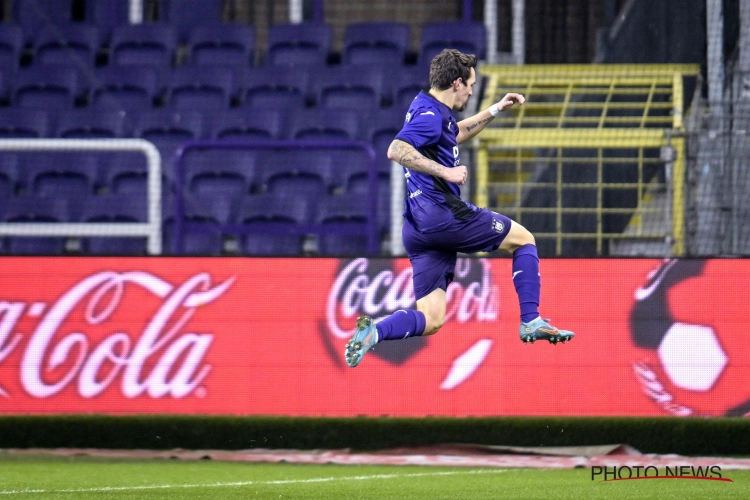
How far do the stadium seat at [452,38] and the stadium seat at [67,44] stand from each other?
387 centimetres

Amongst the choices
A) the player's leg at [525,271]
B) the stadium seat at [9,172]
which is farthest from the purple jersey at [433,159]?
the stadium seat at [9,172]

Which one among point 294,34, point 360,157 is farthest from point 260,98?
point 360,157

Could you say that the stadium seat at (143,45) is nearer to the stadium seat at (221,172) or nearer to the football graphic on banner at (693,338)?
the stadium seat at (221,172)

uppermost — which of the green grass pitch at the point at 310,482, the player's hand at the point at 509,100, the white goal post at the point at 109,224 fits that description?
the player's hand at the point at 509,100

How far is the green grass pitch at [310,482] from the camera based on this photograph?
5.59 metres

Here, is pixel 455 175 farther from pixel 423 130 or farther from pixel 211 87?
pixel 211 87

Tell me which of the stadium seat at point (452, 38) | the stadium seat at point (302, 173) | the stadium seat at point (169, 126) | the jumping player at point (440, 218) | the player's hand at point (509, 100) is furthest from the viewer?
the stadium seat at point (452, 38)

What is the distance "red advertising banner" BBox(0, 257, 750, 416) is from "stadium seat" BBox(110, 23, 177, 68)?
5.61 m

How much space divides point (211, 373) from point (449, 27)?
6307mm

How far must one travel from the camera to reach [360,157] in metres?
10.9

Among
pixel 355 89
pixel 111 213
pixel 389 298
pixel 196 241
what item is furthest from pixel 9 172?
pixel 389 298

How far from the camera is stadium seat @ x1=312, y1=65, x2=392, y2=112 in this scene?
12125 millimetres

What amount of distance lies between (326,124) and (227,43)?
Answer: 2316 mm

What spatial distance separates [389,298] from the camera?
7.91 meters
